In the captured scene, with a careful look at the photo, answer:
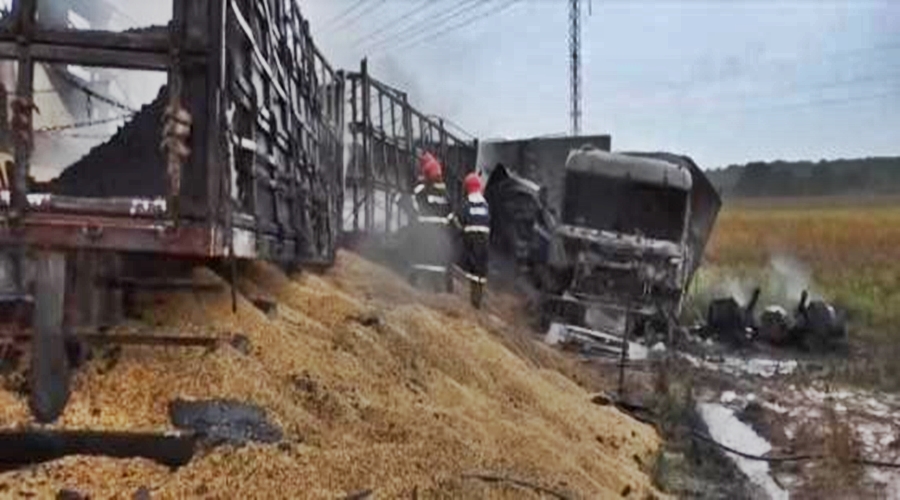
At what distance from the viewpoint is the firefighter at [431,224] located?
14.7 meters

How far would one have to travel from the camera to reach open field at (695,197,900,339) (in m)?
24.8

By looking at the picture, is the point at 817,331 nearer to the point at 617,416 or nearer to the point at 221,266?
the point at 617,416

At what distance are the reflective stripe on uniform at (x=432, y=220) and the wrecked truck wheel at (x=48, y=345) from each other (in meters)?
9.06

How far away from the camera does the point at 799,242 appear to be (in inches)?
1652

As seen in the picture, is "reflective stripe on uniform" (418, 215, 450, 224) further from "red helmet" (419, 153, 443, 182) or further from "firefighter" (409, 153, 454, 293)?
"red helmet" (419, 153, 443, 182)

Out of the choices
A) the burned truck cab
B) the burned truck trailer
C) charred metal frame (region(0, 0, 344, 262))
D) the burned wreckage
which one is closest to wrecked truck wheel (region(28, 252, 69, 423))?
the burned truck trailer

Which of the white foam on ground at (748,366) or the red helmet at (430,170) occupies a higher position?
the red helmet at (430,170)

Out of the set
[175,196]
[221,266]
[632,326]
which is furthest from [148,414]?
[632,326]

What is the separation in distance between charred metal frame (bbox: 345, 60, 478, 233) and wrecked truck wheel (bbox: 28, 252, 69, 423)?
8.28 meters

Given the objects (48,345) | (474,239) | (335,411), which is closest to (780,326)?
(474,239)

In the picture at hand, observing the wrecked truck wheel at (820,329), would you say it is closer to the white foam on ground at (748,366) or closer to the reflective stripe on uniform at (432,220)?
the white foam on ground at (748,366)

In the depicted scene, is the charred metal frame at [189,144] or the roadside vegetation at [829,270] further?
the roadside vegetation at [829,270]

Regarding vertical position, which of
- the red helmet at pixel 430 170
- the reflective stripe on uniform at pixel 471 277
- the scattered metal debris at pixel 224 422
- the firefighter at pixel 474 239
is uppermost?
the red helmet at pixel 430 170

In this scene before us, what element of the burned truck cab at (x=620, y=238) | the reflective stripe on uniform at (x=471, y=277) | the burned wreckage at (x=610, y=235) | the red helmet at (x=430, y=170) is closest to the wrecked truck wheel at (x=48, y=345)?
the reflective stripe on uniform at (x=471, y=277)
